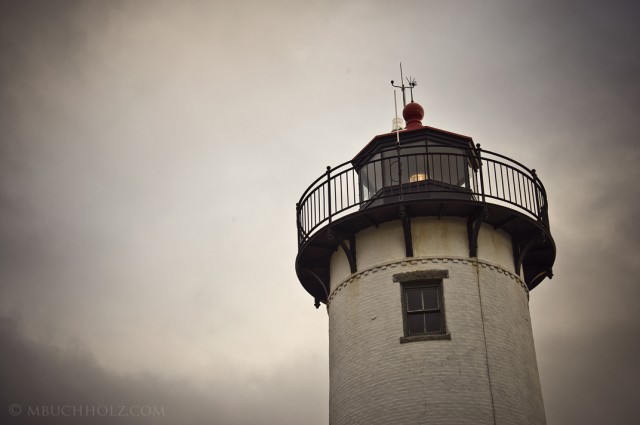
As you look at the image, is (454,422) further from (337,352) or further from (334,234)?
(334,234)

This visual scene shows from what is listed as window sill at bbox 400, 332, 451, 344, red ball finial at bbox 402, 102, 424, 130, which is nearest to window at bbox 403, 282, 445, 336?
window sill at bbox 400, 332, 451, 344

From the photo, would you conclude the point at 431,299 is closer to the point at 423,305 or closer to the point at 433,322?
the point at 423,305

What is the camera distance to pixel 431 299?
2133cm

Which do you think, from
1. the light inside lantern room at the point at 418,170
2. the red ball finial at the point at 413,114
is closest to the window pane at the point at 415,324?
the light inside lantern room at the point at 418,170

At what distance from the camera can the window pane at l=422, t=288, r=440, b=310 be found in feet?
69.7

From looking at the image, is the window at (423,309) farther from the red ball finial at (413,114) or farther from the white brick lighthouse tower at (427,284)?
the red ball finial at (413,114)

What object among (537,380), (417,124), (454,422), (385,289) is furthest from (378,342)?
(417,124)

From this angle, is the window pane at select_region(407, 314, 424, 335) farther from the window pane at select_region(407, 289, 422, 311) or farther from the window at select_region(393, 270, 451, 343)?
the window pane at select_region(407, 289, 422, 311)

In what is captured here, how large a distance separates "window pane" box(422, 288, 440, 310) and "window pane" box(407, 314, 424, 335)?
30 cm

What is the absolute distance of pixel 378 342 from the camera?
21.1m

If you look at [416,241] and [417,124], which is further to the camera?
[417,124]

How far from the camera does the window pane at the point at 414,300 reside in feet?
69.8

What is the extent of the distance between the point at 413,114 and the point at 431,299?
19.0 feet

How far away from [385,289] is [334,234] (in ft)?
6.50
